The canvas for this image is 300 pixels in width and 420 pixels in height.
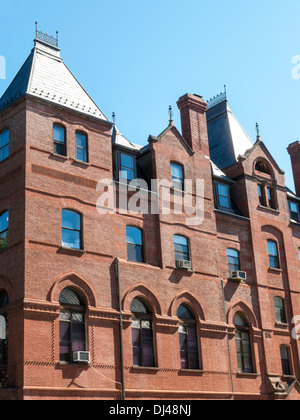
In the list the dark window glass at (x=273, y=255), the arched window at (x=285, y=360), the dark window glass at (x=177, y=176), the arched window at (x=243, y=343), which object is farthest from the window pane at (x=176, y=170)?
the arched window at (x=285, y=360)

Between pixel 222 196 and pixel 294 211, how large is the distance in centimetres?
706

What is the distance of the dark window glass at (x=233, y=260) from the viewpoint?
117 ft

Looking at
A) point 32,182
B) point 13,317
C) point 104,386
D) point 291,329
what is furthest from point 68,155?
point 291,329

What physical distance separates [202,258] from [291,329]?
7.82 m

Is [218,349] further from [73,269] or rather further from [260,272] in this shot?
[73,269]

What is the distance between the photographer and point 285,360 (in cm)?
3644

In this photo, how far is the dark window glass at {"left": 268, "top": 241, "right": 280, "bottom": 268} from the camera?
125 ft

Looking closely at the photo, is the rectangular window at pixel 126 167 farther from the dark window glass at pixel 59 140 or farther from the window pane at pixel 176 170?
the dark window glass at pixel 59 140

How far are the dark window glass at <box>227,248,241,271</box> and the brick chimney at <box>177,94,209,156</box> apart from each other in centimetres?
570

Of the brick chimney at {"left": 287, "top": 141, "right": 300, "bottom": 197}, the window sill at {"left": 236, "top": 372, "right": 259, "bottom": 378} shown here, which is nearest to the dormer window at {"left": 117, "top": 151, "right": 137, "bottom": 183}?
the window sill at {"left": 236, "top": 372, "right": 259, "bottom": 378}

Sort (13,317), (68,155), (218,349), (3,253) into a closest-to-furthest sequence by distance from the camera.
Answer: (13,317), (3,253), (68,155), (218,349)

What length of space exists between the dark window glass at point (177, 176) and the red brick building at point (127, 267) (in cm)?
8

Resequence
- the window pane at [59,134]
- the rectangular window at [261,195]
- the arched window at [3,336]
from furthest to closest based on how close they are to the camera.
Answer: the rectangular window at [261,195] → the window pane at [59,134] → the arched window at [3,336]

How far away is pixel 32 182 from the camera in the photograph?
2788 centimetres
